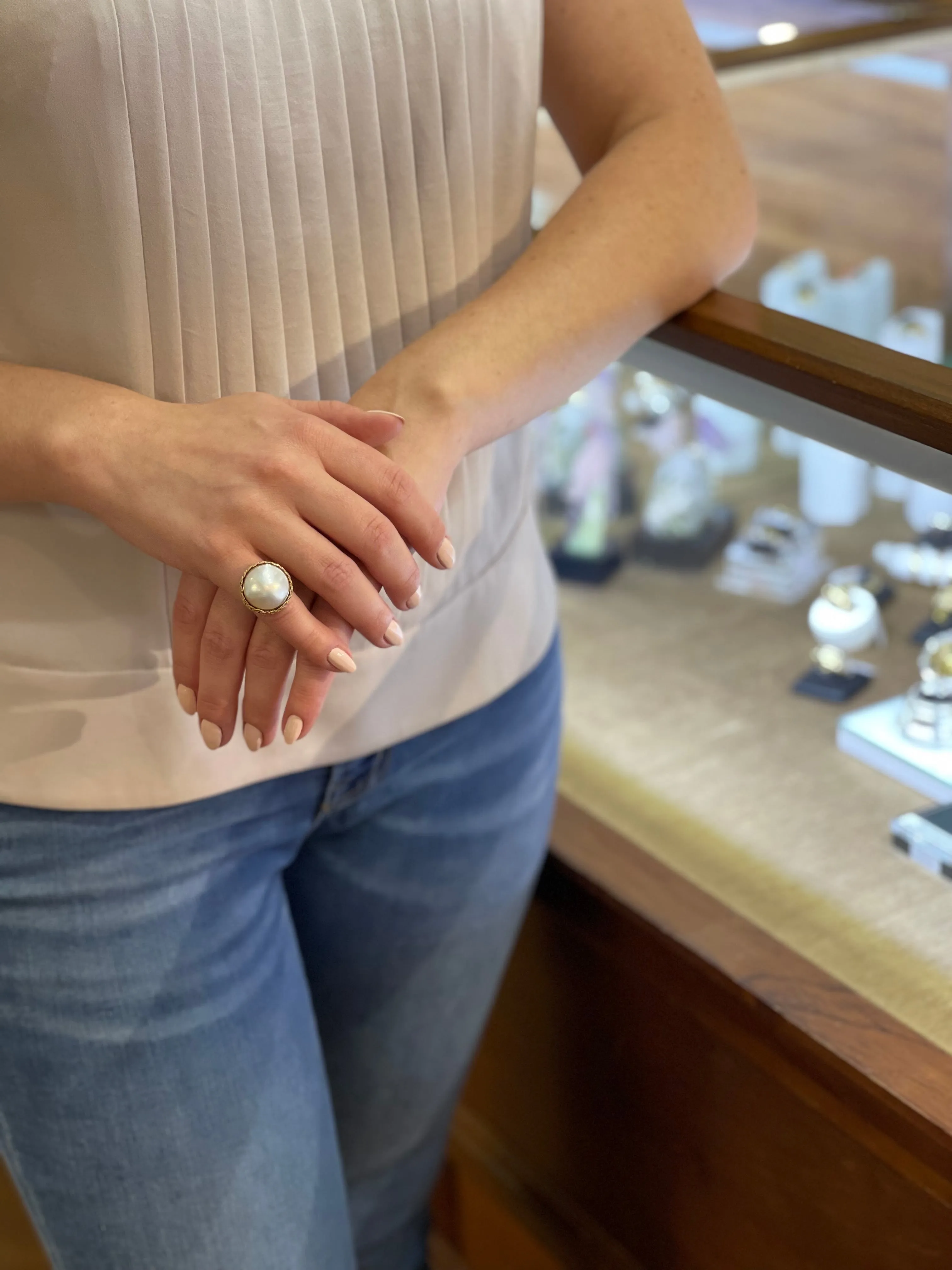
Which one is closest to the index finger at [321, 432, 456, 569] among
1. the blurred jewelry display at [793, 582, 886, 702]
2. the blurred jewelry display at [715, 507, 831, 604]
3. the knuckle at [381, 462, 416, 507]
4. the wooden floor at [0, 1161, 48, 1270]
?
the knuckle at [381, 462, 416, 507]

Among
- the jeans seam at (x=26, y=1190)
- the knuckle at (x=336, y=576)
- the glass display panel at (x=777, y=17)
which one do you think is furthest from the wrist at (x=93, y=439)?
the glass display panel at (x=777, y=17)

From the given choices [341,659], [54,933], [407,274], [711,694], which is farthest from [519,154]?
[711,694]

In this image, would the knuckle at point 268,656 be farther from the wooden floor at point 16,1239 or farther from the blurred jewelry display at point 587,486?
the wooden floor at point 16,1239

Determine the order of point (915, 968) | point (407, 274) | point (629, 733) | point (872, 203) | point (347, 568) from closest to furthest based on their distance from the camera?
point (347, 568) → point (407, 274) → point (915, 968) → point (629, 733) → point (872, 203)

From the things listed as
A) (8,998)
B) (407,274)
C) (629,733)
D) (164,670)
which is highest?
(407,274)

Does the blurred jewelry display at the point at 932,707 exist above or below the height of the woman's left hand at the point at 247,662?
below

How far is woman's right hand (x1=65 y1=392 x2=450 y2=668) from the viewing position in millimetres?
642

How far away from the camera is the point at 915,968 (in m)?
0.94

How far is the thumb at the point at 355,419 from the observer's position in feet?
2.24

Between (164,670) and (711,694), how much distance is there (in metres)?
0.67

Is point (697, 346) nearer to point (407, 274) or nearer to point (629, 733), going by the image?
point (407, 274)

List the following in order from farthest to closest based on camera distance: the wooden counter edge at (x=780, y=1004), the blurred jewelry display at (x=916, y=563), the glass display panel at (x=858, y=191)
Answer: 1. the glass display panel at (x=858, y=191)
2. the blurred jewelry display at (x=916, y=563)
3. the wooden counter edge at (x=780, y=1004)

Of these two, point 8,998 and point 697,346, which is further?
point 697,346

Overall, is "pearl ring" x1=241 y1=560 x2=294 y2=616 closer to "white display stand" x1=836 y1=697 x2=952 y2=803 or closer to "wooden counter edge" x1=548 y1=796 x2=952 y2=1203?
"wooden counter edge" x1=548 y1=796 x2=952 y2=1203
